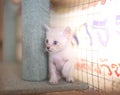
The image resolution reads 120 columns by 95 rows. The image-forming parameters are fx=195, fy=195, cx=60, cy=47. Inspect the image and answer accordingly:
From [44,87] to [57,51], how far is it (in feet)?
0.68

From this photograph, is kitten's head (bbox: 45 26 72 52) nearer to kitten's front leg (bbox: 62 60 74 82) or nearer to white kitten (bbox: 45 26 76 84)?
white kitten (bbox: 45 26 76 84)

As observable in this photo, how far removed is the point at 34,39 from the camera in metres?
1.16

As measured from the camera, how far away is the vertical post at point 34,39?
45.6 inches

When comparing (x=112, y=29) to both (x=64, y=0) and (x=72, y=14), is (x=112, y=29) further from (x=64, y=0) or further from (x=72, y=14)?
(x=64, y=0)

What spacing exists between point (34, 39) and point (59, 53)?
0.18 meters

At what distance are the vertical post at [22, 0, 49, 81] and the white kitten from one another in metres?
0.07

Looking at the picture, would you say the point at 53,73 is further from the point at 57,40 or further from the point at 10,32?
the point at 10,32

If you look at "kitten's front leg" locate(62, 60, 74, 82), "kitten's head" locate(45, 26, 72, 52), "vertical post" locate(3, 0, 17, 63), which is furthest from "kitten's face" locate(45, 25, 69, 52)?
"vertical post" locate(3, 0, 17, 63)

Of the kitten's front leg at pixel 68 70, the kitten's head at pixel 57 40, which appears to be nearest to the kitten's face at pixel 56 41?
the kitten's head at pixel 57 40

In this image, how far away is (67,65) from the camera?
1116 millimetres

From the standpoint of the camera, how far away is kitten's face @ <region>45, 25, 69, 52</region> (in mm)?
1060

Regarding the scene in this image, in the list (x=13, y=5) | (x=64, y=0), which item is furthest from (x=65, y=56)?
(x=13, y=5)

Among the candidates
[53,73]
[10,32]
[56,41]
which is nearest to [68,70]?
[53,73]

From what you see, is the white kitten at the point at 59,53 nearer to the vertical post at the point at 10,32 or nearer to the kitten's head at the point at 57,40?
the kitten's head at the point at 57,40
